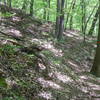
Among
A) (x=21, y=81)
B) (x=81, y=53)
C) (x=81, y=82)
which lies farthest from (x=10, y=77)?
(x=81, y=53)

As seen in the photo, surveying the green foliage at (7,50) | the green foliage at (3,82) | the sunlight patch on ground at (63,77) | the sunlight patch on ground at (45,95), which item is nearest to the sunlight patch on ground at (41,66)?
the sunlight patch on ground at (63,77)

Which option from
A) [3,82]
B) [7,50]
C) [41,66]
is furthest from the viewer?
[41,66]

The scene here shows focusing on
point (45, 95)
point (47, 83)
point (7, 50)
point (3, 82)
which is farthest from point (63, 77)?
point (3, 82)

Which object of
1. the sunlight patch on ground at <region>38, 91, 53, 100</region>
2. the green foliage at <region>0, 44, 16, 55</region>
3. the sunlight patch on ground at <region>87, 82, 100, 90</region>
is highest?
the green foliage at <region>0, 44, 16, 55</region>

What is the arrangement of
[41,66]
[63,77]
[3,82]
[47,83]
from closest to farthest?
[3,82] → [47,83] → [41,66] → [63,77]

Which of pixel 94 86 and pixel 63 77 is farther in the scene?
pixel 94 86

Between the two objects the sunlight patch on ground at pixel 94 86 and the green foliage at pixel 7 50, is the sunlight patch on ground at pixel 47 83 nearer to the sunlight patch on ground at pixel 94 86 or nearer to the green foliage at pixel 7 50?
the green foliage at pixel 7 50

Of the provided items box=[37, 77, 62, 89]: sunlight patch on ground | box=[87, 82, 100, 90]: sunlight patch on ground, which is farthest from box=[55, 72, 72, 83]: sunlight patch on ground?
box=[87, 82, 100, 90]: sunlight patch on ground

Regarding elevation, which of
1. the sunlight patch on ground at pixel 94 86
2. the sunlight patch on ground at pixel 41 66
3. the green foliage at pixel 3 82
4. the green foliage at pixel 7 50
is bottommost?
the sunlight patch on ground at pixel 94 86

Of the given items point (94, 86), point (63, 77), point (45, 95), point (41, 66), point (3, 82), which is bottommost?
point (94, 86)

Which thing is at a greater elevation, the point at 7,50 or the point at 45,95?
the point at 7,50

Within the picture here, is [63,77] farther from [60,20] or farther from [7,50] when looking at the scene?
[60,20]

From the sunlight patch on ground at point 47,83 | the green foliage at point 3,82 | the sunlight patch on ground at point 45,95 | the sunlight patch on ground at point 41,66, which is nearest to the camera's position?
the green foliage at point 3,82

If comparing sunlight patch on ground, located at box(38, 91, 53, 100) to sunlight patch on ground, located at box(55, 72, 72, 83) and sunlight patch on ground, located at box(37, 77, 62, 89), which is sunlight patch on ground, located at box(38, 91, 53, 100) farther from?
sunlight patch on ground, located at box(55, 72, 72, 83)
